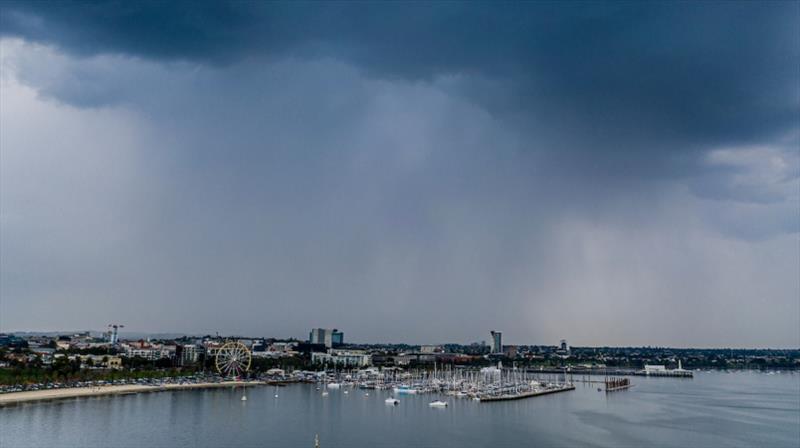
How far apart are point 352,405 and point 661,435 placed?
18.3m

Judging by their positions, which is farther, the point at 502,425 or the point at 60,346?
the point at 60,346

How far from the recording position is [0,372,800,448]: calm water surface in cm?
2459

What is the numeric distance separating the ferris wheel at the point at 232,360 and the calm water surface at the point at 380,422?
1129 cm

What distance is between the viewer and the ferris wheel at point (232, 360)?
55.4 metres

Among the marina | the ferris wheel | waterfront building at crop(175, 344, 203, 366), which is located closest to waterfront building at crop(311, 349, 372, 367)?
waterfront building at crop(175, 344, 203, 366)

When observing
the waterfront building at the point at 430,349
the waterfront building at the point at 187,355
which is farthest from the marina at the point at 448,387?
the waterfront building at the point at 430,349

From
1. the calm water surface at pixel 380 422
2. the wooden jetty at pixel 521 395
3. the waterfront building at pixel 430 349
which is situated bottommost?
the waterfront building at pixel 430 349

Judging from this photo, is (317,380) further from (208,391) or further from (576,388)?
(576,388)

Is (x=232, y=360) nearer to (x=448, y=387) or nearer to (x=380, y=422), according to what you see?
(x=448, y=387)

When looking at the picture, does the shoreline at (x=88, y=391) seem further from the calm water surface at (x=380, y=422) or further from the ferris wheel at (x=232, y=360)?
the ferris wheel at (x=232, y=360)

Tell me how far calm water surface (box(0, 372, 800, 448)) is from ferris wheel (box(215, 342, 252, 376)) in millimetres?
11286

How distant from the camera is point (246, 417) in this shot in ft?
101

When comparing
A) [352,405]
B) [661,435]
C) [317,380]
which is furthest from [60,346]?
[661,435]

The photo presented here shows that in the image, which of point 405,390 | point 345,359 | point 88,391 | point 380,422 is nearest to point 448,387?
point 405,390
